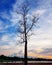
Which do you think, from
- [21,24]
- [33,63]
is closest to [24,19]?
[21,24]

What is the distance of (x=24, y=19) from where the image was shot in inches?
1471

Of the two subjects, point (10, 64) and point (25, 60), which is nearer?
point (25, 60)

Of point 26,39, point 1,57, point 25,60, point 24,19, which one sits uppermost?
point 24,19

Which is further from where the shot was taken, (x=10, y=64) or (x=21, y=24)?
(x=10, y=64)

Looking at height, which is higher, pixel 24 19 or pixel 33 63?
pixel 24 19

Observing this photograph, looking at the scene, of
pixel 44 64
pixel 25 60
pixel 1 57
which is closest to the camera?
pixel 25 60

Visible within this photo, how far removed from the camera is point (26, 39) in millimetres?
36344

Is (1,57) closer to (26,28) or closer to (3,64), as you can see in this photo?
(3,64)

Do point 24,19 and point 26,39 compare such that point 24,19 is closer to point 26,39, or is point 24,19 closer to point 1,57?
point 26,39

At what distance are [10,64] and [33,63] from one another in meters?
3.26

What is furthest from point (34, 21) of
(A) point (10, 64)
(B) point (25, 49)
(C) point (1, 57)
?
(C) point (1, 57)

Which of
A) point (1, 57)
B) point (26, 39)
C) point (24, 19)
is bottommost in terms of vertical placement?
point (1, 57)

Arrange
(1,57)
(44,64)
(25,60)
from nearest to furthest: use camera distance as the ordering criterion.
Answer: (25,60) < (44,64) < (1,57)

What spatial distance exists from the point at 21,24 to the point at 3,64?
7.50 metres
